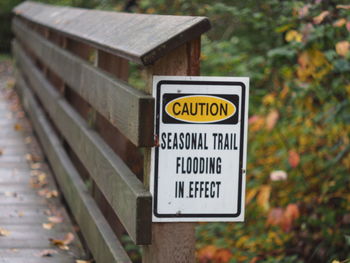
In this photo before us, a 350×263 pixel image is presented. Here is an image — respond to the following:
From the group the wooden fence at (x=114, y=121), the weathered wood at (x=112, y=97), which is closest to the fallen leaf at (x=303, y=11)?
the wooden fence at (x=114, y=121)

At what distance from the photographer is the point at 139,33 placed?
3338 mm

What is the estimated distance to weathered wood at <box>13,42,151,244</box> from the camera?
2928 mm

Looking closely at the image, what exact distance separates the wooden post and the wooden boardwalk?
56.6 inches

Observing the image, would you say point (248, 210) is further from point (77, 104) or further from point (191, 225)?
point (191, 225)

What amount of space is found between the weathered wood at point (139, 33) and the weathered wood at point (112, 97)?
0.54 ft

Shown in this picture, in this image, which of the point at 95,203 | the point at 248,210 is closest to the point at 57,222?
the point at 95,203

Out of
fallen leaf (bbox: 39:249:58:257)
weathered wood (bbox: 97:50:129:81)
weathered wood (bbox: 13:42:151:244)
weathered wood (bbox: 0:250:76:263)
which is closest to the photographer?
weathered wood (bbox: 13:42:151:244)

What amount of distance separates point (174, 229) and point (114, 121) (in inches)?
32.7

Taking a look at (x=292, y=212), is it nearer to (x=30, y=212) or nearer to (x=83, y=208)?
(x=83, y=208)

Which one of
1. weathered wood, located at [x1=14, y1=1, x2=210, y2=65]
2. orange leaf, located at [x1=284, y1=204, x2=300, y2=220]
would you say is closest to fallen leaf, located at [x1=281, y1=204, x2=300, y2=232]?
orange leaf, located at [x1=284, y1=204, x2=300, y2=220]

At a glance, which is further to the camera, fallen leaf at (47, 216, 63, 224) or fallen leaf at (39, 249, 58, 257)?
fallen leaf at (47, 216, 63, 224)

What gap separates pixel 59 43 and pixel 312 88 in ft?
9.26

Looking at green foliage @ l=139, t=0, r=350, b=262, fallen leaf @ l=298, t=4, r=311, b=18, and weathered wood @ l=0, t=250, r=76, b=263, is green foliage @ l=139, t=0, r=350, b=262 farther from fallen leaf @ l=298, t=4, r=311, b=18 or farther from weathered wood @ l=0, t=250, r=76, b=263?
weathered wood @ l=0, t=250, r=76, b=263

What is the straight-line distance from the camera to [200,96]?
291cm
